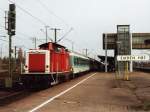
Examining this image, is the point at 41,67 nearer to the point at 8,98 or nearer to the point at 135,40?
the point at 8,98

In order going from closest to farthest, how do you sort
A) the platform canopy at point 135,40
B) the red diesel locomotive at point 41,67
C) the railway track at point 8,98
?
the railway track at point 8,98 → the red diesel locomotive at point 41,67 → the platform canopy at point 135,40

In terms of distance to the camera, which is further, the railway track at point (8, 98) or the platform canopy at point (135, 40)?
the platform canopy at point (135, 40)

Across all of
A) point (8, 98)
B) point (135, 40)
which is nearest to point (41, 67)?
point (8, 98)

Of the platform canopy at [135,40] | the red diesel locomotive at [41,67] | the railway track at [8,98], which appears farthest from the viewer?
the platform canopy at [135,40]

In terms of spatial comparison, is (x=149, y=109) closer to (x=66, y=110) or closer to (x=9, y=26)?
(x=66, y=110)

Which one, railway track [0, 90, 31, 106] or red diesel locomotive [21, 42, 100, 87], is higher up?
red diesel locomotive [21, 42, 100, 87]

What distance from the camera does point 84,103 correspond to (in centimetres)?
1794

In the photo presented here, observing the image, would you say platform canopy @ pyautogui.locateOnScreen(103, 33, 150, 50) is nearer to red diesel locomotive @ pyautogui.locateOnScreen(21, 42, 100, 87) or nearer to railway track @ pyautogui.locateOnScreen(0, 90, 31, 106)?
red diesel locomotive @ pyautogui.locateOnScreen(21, 42, 100, 87)

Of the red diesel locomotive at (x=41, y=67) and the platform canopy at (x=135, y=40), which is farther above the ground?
the platform canopy at (x=135, y=40)

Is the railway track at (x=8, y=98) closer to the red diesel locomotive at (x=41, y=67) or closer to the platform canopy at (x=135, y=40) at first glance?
the red diesel locomotive at (x=41, y=67)

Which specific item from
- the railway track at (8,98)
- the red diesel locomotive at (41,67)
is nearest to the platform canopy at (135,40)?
the red diesel locomotive at (41,67)

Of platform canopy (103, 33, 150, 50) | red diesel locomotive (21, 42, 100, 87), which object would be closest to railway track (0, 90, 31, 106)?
red diesel locomotive (21, 42, 100, 87)

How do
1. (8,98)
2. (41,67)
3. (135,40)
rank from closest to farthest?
(8,98), (41,67), (135,40)

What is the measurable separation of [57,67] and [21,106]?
15.2m
